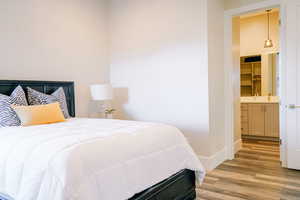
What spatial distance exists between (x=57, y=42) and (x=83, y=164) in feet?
8.73

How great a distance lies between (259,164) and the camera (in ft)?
11.6

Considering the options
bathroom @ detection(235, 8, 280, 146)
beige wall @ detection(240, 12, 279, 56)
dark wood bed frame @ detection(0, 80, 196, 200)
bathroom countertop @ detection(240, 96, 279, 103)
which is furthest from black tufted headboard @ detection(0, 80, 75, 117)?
beige wall @ detection(240, 12, 279, 56)

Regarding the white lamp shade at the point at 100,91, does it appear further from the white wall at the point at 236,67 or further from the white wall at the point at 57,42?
the white wall at the point at 236,67

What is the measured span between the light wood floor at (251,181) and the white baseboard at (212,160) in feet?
0.23

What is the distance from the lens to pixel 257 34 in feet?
18.0

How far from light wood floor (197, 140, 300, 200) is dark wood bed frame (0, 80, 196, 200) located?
27 centimetres

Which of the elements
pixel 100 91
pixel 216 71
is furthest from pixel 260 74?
pixel 100 91

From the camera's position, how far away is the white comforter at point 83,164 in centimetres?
137

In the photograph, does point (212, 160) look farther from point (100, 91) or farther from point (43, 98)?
point (43, 98)

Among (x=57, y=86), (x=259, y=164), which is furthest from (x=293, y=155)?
(x=57, y=86)

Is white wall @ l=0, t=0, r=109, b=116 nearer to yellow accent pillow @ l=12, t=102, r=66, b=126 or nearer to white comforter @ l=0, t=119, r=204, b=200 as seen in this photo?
yellow accent pillow @ l=12, t=102, r=66, b=126

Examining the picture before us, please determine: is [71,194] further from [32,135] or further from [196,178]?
[196,178]

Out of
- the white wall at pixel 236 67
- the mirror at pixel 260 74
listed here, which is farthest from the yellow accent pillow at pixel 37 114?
the mirror at pixel 260 74

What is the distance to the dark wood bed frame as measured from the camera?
1883 mm
